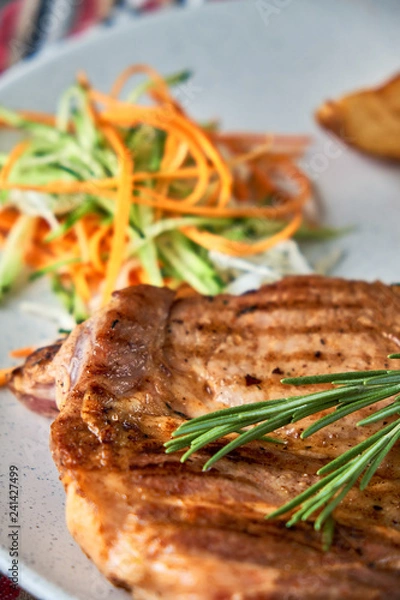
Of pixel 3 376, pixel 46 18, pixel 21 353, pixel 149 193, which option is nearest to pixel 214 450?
pixel 3 376

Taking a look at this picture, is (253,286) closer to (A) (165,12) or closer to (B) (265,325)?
(B) (265,325)

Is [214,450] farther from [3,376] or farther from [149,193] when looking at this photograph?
[149,193]

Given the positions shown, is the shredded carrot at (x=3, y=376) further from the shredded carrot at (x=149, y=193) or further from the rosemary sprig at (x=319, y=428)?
the rosemary sprig at (x=319, y=428)

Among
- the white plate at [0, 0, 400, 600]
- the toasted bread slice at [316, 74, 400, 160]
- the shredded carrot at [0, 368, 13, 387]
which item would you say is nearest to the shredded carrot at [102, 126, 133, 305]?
the shredded carrot at [0, 368, 13, 387]

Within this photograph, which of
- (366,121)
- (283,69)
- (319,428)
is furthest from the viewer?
(283,69)

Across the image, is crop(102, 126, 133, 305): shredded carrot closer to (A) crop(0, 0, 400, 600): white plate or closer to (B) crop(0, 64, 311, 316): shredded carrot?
(B) crop(0, 64, 311, 316): shredded carrot

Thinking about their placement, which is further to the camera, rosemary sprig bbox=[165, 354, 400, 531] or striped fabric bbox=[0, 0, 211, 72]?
striped fabric bbox=[0, 0, 211, 72]
